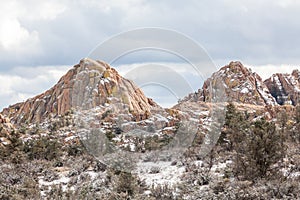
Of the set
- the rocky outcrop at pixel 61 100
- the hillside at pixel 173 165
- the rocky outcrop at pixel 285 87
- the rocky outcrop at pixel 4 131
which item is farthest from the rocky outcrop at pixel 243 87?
the hillside at pixel 173 165

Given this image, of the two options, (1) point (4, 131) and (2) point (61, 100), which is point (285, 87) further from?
(1) point (4, 131)

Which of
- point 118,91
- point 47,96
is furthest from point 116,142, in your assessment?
point 47,96

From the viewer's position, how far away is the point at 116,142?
77.8 ft

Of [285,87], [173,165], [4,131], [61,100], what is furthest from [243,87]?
[173,165]

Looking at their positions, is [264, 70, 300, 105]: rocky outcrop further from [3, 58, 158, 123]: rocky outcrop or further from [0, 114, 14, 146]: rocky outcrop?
[0, 114, 14, 146]: rocky outcrop


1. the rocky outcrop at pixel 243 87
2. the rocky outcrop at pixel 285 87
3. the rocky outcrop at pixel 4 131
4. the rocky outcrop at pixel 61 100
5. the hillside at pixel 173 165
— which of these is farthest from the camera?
the rocky outcrop at pixel 285 87

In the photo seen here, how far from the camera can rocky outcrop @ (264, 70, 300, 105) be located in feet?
250

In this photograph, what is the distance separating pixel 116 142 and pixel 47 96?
60081mm

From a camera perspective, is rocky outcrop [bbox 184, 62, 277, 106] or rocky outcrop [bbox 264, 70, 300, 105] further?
rocky outcrop [bbox 264, 70, 300, 105]

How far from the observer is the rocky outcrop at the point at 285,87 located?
76.3 meters

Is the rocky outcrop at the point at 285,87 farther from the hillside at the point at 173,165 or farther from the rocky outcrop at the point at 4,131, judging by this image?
the rocky outcrop at the point at 4,131

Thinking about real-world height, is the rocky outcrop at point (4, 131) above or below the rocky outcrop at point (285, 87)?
below

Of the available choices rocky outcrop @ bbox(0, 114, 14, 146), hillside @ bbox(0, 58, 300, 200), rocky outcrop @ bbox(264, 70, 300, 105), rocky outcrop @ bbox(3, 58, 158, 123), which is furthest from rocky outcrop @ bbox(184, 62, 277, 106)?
hillside @ bbox(0, 58, 300, 200)

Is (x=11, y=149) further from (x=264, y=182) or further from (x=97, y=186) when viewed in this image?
(x=264, y=182)
